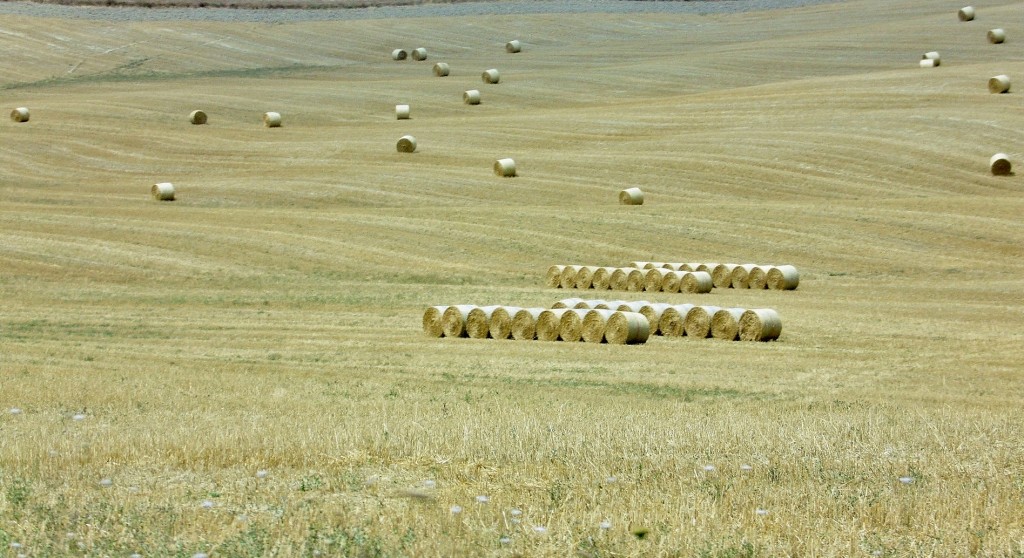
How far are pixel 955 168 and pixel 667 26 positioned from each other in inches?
2096

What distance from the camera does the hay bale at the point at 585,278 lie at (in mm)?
32719

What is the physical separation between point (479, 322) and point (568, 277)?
7459 millimetres

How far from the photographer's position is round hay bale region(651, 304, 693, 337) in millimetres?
25484

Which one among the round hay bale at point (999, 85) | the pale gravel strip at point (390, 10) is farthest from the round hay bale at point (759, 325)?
the pale gravel strip at point (390, 10)

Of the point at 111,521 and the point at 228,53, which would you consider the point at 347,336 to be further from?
the point at 228,53

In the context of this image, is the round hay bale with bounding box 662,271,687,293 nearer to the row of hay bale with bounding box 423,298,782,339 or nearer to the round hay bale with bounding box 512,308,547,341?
the row of hay bale with bounding box 423,298,782,339

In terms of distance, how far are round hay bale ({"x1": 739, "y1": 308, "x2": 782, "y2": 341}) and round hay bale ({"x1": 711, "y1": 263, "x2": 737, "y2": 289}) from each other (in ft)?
27.3

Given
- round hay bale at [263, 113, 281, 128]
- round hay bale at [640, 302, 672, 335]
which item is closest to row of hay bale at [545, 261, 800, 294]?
round hay bale at [640, 302, 672, 335]

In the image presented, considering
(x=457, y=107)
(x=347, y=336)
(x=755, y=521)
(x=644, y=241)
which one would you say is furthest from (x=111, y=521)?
(x=457, y=107)

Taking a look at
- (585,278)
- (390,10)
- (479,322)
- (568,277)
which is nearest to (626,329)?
(479,322)

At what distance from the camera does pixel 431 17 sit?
101 meters

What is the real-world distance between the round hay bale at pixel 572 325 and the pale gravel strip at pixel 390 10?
72133 millimetres

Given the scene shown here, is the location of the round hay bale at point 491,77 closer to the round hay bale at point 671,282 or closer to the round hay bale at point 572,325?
the round hay bale at point 671,282

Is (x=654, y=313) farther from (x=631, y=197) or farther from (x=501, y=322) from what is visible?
(x=631, y=197)
